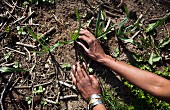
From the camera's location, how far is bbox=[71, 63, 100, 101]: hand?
8.48 ft

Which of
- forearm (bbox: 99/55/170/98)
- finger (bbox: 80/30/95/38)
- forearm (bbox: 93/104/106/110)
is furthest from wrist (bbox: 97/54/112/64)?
forearm (bbox: 93/104/106/110)

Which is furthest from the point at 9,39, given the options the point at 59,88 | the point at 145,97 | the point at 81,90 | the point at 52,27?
the point at 145,97

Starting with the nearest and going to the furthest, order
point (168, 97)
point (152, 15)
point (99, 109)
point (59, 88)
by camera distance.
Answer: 1. point (168, 97)
2. point (99, 109)
3. point (59, 88)
4. point (152, 15)

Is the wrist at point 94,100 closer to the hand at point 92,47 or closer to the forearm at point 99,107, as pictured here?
the forearm at point 99,107

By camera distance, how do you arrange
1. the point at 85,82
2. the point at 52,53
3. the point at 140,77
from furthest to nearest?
the point at 52,53
the point at 85,82
the point at 140,77

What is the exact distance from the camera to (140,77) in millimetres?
2443

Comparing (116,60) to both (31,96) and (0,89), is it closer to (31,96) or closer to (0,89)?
(31,96)

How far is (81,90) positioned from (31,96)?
1.54 ft

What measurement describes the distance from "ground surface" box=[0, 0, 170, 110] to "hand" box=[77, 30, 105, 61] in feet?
0.33

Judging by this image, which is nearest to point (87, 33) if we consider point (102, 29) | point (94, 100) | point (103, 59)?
point (102, 29)

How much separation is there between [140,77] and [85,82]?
1.65 feet

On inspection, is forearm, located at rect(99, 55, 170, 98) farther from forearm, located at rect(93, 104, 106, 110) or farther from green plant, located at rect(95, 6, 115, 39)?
forearm, located at rect(93, 104, 106, 110)

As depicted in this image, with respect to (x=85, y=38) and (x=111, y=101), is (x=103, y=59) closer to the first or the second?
(x=85, y=38)

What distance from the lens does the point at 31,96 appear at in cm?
261
